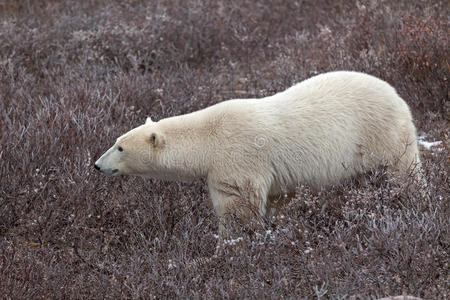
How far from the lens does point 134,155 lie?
4141 millimetres

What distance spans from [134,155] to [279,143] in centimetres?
95

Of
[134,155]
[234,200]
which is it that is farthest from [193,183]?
[234,200]

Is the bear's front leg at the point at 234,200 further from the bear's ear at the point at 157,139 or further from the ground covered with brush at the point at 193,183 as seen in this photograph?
the bear's ear at the point at 157,139

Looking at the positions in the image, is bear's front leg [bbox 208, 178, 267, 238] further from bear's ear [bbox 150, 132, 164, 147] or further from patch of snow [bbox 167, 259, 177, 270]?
patch of snow [bbox 167, 259, 177, 270]

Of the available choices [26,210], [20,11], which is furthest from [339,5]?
[26,210]

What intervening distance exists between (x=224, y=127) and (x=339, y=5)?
520 cm

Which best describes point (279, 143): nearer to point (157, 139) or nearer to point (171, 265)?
point (157, 139)

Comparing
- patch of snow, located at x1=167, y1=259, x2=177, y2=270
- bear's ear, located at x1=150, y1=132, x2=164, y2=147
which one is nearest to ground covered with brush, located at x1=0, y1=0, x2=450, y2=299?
patch of snow, located at x1=167, y1=259, x2=177, y2=270

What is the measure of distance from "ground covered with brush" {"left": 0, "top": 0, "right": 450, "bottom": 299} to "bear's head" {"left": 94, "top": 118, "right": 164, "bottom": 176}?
285 millimetres

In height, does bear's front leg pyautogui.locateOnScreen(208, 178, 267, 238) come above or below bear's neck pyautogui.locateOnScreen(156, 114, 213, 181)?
below

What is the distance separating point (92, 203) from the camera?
4332mm

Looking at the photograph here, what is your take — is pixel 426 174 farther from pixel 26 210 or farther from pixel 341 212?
pixel 26 210

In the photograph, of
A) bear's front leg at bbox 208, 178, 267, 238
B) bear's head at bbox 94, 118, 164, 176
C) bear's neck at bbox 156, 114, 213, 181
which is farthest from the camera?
bear's head at bbox 94, 118, 164, 176

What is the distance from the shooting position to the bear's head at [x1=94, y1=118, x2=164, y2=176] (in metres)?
4.11
